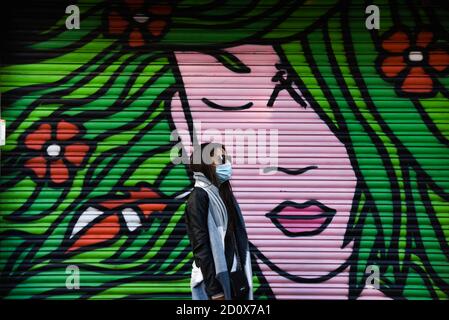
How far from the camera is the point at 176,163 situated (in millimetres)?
7555

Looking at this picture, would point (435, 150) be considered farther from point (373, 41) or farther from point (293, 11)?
point (293, 11)

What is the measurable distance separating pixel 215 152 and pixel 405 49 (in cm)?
304

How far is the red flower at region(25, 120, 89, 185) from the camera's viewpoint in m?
7.54

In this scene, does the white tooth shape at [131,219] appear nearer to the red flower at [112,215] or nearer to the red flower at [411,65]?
the red flower at [112,215]

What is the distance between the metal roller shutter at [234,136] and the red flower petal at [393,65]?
0.01m

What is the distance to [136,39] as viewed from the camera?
757 centimetres

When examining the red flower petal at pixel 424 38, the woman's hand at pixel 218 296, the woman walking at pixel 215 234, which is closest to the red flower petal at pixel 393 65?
the red flower petal at pixel 424 38

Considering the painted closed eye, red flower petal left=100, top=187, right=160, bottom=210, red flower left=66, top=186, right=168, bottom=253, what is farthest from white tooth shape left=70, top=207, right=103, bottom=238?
the painted closed eye

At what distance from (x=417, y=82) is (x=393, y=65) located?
0.97ft

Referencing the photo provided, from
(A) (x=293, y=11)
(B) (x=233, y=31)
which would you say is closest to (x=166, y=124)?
(B) (x=233, y=31)

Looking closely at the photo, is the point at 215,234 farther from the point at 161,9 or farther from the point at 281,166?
the point at 161,9

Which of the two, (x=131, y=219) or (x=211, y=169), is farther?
(x=131, y=219)

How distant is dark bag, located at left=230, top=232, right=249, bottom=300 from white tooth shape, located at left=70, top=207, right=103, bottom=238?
259 cm

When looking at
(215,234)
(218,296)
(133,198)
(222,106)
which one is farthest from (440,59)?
(218,296)
